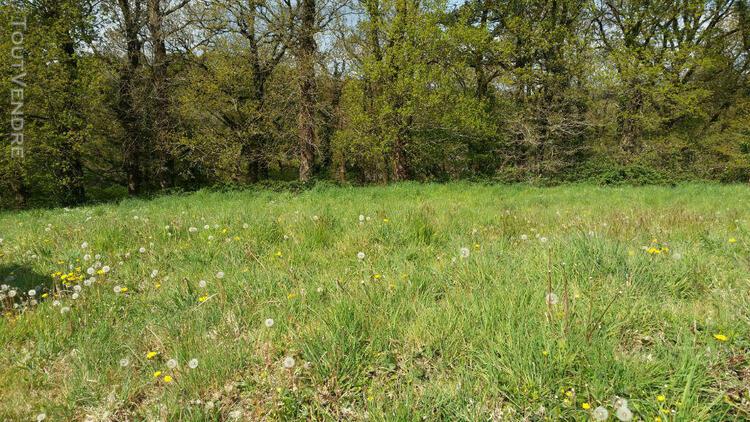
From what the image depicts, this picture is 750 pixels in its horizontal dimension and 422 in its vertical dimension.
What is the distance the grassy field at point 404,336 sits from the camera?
72.6 inches

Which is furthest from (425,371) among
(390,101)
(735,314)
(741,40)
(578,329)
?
(741,40)

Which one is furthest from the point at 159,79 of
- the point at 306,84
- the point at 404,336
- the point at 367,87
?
the point at 404,336

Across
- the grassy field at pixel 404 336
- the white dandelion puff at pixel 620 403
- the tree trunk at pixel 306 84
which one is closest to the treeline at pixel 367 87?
the tree trunk at pixel 306 84

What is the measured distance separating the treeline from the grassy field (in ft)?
43.6

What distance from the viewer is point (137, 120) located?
1856 centimetres

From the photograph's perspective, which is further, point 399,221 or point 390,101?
point 390,101

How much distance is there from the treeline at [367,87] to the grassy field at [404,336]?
43.6 feet

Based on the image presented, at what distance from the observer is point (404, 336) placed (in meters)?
2.36

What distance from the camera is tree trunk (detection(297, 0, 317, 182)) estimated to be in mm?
15898

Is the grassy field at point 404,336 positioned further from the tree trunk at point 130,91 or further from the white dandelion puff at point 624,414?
the tree trunk at point 130,91

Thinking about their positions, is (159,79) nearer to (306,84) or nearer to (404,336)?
(306,84)

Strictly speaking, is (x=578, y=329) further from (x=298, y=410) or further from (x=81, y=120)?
(x=81, y=120)

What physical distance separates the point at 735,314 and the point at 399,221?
3.52m

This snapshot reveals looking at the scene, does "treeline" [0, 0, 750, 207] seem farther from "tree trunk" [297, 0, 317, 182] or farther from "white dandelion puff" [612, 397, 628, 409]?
"white dandelion puff" [612, 397, 628, 409]
